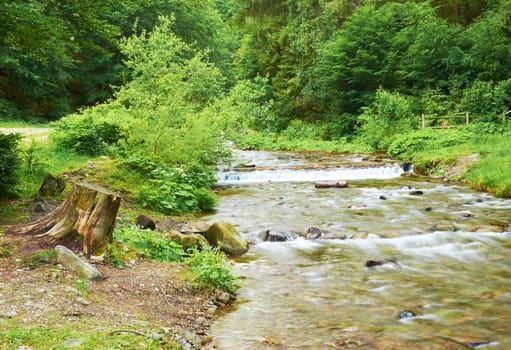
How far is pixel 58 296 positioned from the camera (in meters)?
4.53

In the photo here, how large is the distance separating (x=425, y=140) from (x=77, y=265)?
19.5 meters

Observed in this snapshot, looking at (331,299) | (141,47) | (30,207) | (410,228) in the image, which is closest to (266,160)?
(141,47)

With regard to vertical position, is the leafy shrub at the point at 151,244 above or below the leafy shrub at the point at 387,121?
below

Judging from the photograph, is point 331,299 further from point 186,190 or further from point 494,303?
point 186,190

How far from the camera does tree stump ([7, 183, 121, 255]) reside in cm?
596

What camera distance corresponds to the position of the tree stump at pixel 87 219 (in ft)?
19.6

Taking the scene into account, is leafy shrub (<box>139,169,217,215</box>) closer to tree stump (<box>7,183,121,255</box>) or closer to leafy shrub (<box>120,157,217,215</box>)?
leafy shrub (<box>120,157,217,215</box>)

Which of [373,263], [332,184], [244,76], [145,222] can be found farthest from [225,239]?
[244,76]

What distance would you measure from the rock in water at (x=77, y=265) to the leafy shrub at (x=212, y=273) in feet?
4.28

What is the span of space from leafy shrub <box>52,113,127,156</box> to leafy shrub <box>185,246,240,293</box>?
790 centimetres

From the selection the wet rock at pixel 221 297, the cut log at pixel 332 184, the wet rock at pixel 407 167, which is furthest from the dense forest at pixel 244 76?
the wet rock at pixel 221 297

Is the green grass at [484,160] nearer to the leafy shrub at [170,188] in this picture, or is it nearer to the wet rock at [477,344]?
the leafy shrub at [170,188]

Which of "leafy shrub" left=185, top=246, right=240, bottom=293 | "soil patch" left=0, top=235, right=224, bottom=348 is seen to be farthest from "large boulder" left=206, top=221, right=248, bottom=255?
"soil patch" left=0, top=235, right=224, bottom=348

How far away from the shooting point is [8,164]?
826 centimetres
